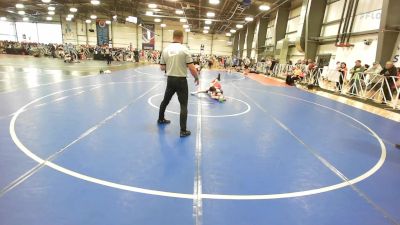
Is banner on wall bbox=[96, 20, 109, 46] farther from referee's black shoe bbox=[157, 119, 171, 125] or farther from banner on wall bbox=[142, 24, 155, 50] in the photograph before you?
referee's black shoe bbox=[157, 119, 171, 125]

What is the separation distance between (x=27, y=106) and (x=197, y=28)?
44.3 m

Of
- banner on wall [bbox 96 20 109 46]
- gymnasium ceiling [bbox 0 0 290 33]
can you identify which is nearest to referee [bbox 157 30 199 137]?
gymnasium ceiling [bbox 0 0 290 33]

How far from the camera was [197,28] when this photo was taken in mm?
47906

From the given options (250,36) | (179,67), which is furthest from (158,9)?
(179,67)

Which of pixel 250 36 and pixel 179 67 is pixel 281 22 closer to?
pixel 250 36

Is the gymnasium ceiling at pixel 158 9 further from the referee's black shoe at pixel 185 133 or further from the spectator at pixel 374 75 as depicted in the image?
the referee's black shoe at pixel 185 133

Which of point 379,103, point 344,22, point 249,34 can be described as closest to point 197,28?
point 249,34

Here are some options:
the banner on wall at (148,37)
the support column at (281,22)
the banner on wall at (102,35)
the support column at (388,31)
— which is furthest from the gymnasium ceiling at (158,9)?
the support column at (388,31)

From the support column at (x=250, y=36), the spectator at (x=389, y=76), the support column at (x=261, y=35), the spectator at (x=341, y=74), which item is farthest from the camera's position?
the support column at (x=250, y=36)

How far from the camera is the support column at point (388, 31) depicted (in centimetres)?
1184

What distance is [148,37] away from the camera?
4644 cm

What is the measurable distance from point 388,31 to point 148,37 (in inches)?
1585

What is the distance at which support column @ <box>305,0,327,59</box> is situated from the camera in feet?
64.0

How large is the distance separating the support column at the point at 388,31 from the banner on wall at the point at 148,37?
3932 centimetres
